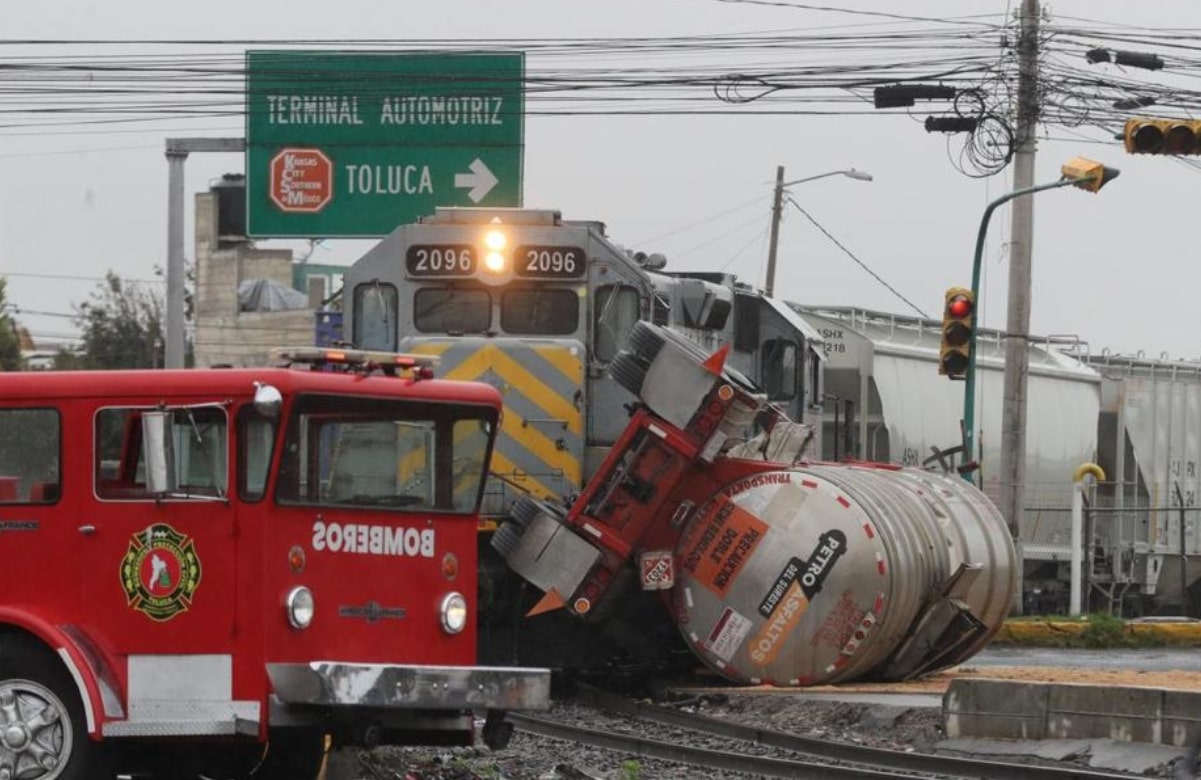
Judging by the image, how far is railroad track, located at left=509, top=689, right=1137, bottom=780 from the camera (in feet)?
39.7

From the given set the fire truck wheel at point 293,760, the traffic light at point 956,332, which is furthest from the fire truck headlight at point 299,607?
the traffic light at point 956,332

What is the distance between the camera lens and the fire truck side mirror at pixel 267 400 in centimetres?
961

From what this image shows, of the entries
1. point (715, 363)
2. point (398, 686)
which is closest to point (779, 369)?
point (715, 363)

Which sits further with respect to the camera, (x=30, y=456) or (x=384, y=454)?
(x=384, y=454)

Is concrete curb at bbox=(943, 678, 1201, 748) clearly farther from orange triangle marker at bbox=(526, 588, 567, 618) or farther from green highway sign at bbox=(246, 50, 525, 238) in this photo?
green highway sign at bbox=(246, 50, 525, 238)

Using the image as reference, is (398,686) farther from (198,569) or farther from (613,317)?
(613,317)

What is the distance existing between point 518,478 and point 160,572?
7064 millimetres

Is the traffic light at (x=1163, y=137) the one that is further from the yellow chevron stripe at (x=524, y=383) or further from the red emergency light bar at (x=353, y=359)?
the red emergency light bar at (x=353, y=359)

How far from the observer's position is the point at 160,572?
9766 millimetres

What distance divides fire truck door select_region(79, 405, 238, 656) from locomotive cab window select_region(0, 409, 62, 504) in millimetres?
195

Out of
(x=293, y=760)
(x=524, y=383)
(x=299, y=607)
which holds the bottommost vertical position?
(x=293, y=760)

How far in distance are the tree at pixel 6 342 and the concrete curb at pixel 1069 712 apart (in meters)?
46.0

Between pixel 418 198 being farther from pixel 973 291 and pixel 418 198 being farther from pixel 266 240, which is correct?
pixel 973 291

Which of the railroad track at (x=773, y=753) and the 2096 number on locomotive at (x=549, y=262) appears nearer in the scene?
the railroad track at (x=773, y=753)
